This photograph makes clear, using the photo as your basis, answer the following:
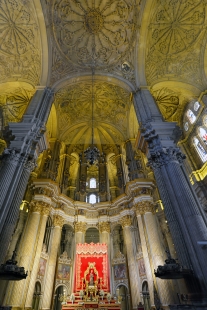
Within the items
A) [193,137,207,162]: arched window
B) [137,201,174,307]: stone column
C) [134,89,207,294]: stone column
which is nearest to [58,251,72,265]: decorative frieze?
[137,201,174,307]: stone column

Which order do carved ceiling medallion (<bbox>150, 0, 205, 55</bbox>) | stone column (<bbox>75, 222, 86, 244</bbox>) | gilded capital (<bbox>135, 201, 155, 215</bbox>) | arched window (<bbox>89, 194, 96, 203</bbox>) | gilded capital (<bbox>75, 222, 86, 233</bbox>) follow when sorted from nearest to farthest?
1. carved ceiling medallion (<bbox>150, 0, 205, 55</bbox>)
2. gilded capital (<bbox>135, 201, 155, 215</bbox>)
3. stone column (<bbox>75, 222, 86, 244</bbox>)
4. gilded capital (<bbox>75, 222, 86, 233</bbox>)
5. arched window (<bbox>89, 194, 96, 203</bbox>)

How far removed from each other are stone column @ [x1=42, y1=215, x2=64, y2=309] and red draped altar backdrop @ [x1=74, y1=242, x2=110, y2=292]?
1.42 meters

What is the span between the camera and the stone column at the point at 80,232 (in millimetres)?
13273

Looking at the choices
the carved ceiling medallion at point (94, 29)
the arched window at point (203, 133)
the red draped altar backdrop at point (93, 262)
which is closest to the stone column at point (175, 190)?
the arched window at point (203, 133)

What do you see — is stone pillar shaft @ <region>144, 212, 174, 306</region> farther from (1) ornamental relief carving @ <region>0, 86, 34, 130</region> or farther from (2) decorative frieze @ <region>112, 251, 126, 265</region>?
(1) ornamental relief carving @ <region>0, 86, 34, 130</region>

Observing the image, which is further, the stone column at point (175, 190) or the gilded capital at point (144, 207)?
the gilded capital at point (144, 207)

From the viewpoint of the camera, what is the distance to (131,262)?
1145 centimetres

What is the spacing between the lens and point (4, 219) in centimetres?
607

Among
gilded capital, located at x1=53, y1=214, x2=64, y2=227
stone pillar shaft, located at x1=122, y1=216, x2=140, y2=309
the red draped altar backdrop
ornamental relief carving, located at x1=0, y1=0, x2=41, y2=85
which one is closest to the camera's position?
stone pillar shaft, located at x1=122, y1=216, x2=140, y2=309

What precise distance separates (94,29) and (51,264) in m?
15.3

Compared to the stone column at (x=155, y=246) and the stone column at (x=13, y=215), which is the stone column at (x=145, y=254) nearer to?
the stone column at (x=155, y=246)

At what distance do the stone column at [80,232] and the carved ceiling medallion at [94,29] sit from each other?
11.6 m

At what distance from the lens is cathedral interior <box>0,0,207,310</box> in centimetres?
876

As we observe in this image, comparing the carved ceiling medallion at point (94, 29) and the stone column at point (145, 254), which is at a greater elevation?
the carved ceiling medallion at point (94, 29)
